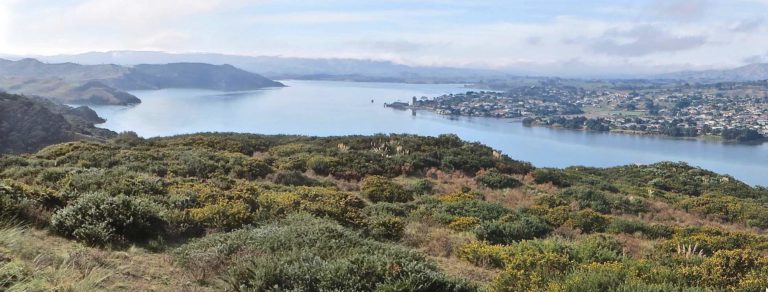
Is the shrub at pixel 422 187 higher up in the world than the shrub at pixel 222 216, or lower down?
lower down

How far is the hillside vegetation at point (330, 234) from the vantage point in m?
4.86

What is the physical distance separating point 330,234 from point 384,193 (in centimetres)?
694

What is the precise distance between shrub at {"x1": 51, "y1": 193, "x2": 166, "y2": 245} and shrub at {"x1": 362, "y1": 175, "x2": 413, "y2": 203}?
20.9 feet

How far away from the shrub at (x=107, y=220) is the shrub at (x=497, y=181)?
1184cm

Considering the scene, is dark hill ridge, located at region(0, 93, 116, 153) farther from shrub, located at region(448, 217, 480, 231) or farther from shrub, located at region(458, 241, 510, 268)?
shrub, located at region(458, 241, 510, 268)

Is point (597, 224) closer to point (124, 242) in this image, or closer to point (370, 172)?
point (370, 172)

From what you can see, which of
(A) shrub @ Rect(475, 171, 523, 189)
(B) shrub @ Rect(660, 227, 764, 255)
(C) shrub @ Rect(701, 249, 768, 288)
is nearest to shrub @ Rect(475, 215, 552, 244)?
(B) shrub @ Rect(660, 227, 764, 255)

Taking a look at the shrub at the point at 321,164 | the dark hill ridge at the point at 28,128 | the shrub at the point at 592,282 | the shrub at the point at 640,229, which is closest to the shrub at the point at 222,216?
the shrub at the point at 592,282

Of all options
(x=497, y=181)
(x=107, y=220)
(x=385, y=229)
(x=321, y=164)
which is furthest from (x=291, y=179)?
(x=107, y=220)

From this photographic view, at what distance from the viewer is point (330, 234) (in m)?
6.36

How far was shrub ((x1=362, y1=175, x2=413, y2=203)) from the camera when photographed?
13086 millimetres

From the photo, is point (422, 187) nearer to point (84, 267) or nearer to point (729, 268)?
point (729, 268)

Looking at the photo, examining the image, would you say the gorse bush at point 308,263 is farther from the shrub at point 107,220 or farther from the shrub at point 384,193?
the shrub at point 384,193

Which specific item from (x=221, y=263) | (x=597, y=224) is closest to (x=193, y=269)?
(x=221, y=263)
